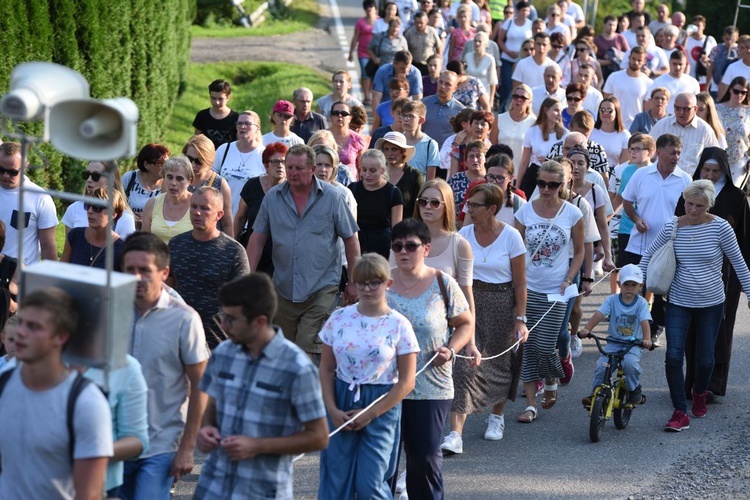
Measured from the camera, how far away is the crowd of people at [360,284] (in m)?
4.95

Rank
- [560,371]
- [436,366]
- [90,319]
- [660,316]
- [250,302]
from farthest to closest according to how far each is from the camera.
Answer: [660,316]
[560,371]
[436,366]
[250,302]
[90,319]

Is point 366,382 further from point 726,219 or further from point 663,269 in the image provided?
point 726,219

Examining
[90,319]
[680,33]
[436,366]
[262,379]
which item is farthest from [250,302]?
[680,33]

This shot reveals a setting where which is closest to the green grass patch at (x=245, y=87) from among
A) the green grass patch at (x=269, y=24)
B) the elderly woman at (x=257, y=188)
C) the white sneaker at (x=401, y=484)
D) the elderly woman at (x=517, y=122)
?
the green grass patch at (x=269, y=24)

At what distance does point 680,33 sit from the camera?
75.7ft

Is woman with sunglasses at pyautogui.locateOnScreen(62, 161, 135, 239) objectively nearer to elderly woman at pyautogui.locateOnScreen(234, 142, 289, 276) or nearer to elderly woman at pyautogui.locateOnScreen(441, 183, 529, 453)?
elderly woman at pyautogui.locateOnScreen(234, 142, 289, 276)

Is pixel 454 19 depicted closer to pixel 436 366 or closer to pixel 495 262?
pixel 495 262

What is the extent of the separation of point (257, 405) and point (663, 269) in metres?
5.03

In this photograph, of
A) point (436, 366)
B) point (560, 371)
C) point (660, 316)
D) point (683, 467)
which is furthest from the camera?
point (660, 316)

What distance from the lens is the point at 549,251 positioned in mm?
9516

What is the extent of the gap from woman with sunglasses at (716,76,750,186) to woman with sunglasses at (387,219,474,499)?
850cm

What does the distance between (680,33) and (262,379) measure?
64.5 ft

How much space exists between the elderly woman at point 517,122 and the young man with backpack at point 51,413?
31.8 ft

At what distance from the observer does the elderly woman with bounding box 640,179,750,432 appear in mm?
9164
